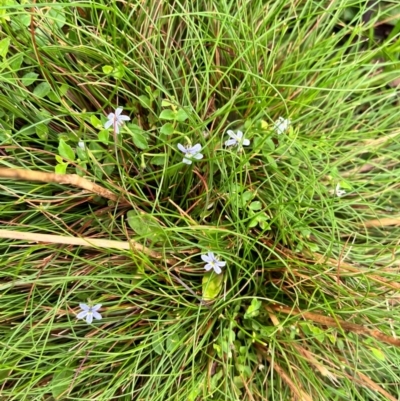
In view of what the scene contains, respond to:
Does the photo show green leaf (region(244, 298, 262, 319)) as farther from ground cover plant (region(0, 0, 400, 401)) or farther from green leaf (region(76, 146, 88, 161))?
green leaf (region(76, 146, 88, 161))

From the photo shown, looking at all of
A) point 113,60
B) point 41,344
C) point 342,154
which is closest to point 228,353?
point 41,344

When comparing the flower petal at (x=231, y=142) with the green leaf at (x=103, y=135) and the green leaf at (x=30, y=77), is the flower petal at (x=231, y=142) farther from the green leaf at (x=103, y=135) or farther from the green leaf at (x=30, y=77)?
the green leaf at (x=30, y=77)

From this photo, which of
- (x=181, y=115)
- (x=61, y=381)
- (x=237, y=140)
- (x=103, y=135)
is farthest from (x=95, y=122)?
(x=61, y=381)

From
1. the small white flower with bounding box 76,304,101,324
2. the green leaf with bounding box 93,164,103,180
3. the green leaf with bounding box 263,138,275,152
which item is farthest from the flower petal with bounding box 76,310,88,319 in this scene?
the green leaf with bounding box 263,138,275,152

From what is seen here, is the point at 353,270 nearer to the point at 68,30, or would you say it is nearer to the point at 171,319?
the point at 171,319

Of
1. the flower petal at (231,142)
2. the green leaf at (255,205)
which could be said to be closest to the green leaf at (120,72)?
the flower petal at (231,142)

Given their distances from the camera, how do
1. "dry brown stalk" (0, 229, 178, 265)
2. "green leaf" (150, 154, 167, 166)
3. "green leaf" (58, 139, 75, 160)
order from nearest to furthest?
"dry brown stalk" (0, 229, 178, 265) < "green leaf" (58, 139, 75, 160) < "green leaf" (150, 154, 167, 166)
